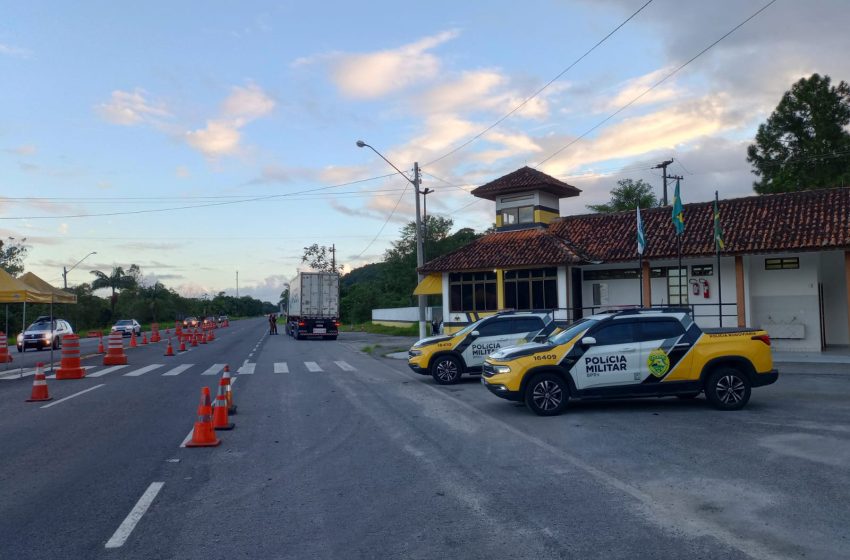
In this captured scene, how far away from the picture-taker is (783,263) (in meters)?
22.3

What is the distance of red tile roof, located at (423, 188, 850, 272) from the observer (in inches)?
836

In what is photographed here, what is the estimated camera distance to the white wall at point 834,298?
23344mm

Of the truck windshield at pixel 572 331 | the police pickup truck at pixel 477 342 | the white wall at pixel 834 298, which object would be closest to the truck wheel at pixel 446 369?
the police pickup truck at pixel 477 342

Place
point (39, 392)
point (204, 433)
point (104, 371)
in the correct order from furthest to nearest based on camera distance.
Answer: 1. point (104, 371)
2. point (39, 392)
3. point (204, 433)

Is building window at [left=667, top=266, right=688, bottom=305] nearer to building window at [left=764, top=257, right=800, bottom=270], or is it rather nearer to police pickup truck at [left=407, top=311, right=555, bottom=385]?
building window at [left=764, top=257, right=800, bottom=270]

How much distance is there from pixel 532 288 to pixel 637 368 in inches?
597

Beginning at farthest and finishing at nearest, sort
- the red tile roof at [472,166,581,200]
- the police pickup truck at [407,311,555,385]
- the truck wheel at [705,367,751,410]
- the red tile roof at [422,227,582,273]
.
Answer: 1. the red tile roof at [472,166,581,200]
2. the red tile roof at [422,227,582,273]
3. the police pickup truck at [407,311,555,385]
4. the truck wheel at [705,367,751,410]

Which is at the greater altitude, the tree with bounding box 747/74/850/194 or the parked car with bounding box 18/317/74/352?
the tree with bounding box 747/74/850/194

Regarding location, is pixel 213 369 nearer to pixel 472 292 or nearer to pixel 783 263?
pixel 472 292

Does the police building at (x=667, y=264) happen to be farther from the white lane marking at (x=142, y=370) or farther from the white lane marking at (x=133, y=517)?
the white lane marking at (x=133, y=517)

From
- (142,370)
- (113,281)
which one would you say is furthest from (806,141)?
(113,281)

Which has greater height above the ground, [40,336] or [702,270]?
[702,270]

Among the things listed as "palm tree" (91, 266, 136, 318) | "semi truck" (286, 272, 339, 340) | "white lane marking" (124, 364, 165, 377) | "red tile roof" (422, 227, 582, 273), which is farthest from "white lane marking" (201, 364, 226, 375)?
"palm tree" (91, 266, 136, 318)

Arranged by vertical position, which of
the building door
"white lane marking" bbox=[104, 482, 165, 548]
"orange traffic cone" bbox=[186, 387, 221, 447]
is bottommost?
"white lane marking" bbox=[104, 482, 165, 548]
